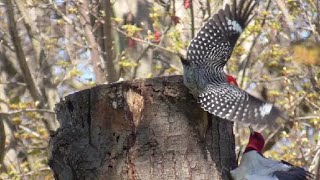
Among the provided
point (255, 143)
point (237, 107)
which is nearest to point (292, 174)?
point (255, 143)

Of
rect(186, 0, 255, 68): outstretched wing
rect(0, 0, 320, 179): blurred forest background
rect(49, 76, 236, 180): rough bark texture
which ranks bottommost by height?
rect(0, 0, 320, 179): blurred forest background

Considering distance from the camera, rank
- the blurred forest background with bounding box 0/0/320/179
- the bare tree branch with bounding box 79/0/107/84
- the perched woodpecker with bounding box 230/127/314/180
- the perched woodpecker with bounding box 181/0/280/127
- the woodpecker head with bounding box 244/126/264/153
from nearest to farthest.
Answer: the perched woodpecker with bounding box 181/0/280/127, the perched woodpecker with bounding box 230/127/314/180, the woodpecker head with bounding box 244/126/264/153, the bare tree branch with bounding box 79/0/107/84, the blurred forest background with bounding box 0/0/320/179

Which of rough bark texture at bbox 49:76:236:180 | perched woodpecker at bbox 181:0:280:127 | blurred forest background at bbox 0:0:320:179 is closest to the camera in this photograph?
rough bark texture at bbox 49:76:236:180

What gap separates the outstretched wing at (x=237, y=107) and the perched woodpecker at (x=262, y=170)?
0.81ft

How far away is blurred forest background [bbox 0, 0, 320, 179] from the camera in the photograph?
22.4 feet

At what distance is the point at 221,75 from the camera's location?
375cm

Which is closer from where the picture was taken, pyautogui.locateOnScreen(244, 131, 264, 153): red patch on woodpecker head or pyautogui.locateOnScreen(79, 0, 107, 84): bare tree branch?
pyautogui.locateOnScreen(244, 131, 264, 153): red patch on woodpecker head

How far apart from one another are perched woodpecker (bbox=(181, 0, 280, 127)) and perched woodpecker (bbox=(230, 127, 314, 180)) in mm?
252

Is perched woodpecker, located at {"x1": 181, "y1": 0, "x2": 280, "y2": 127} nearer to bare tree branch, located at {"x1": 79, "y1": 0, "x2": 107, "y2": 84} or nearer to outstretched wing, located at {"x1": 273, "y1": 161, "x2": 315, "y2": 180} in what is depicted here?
outstretched wing, located at {"x1": 273, "y1": 161, "x2": 315, "y2": 180}

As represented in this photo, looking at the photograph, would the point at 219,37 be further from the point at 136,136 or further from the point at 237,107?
the point at 136,136

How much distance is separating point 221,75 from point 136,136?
65cm

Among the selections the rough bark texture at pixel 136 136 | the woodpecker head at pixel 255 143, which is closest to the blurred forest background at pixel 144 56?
the woodpecker head at pixel 255 143

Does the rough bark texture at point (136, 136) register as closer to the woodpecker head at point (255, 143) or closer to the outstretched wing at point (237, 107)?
the outstretched wing at point (237, 107)

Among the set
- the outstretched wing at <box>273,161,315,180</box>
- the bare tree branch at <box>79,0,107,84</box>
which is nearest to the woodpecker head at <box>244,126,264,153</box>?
the outstretched wing at <box>273,161,315,180</box>
